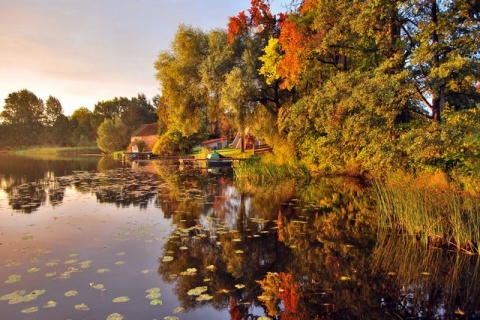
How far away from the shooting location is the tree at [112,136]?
65688mm

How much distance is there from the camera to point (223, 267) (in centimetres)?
644

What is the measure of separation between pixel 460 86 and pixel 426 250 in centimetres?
733

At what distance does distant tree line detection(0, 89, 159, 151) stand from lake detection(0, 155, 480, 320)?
80555mm

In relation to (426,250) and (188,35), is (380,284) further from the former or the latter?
(188,35)

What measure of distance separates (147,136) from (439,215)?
204 ft

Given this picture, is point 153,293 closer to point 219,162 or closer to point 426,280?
point 426,280

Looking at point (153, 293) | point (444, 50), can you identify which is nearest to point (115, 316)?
point (153, 293)

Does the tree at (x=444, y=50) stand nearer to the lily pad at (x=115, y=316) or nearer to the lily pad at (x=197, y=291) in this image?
the lily pad at (x=197, y=291)

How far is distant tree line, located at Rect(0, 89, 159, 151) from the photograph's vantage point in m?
92.0

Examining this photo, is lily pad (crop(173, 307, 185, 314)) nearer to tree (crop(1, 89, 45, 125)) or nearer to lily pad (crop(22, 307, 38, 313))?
lily pad (crop(22, 307, 38, 313))

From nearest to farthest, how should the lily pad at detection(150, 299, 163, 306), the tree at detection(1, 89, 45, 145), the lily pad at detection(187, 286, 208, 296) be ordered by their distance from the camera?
1. the lily pad at detection(150, 299, 163, 306)
2. the lily pad at detection(187, 286, 208, 296)
3. the tree at detection(1, 89, 45, 145)

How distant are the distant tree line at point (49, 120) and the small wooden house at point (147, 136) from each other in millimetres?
18508

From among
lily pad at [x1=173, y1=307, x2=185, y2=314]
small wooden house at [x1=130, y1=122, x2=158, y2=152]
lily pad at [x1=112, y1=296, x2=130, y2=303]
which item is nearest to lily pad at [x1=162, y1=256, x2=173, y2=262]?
lily pad at [x1=112, y1=296, x2=130, y2=303]

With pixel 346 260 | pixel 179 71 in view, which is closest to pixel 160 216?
pixel 346 260
